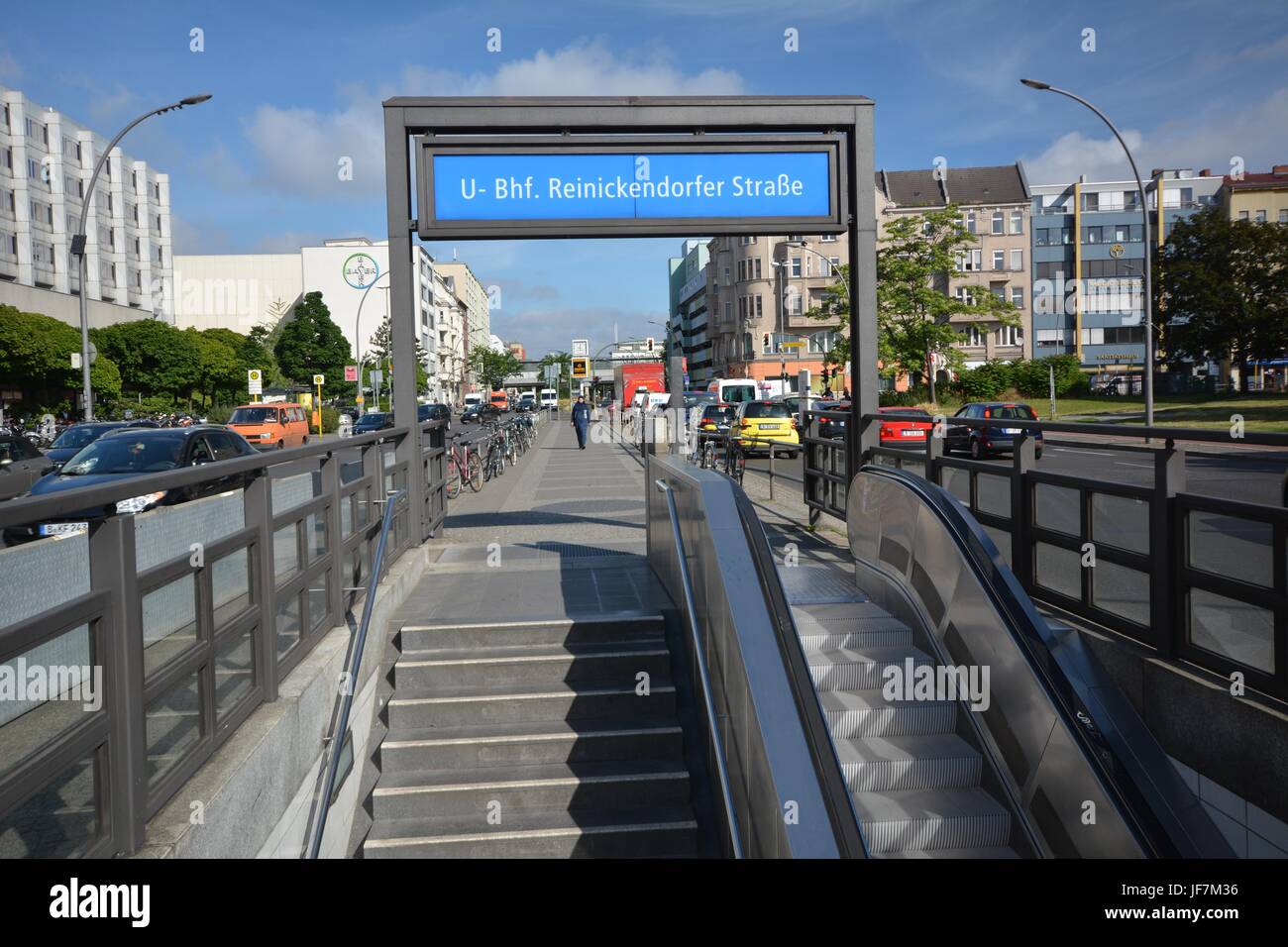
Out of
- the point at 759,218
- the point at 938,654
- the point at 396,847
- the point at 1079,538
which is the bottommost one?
the point at 396,847

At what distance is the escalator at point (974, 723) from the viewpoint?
4.40 m

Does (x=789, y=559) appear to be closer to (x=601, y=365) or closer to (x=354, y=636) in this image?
(x=354, y=636)

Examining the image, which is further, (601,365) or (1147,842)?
(601,365)

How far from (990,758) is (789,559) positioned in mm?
4472

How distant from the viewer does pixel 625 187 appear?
9.80 metres

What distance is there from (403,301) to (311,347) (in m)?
98.7

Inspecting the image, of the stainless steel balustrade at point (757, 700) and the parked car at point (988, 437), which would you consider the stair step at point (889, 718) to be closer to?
the stainless steel balustrade at point (757, 700)

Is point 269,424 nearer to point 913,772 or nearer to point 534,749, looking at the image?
point 534,749

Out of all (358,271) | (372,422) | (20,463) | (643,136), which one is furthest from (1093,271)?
(643,136)

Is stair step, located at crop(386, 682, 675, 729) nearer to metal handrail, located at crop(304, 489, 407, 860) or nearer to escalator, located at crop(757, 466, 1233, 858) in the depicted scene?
metal handrail, located at crop(304, 489, 407, 860)
